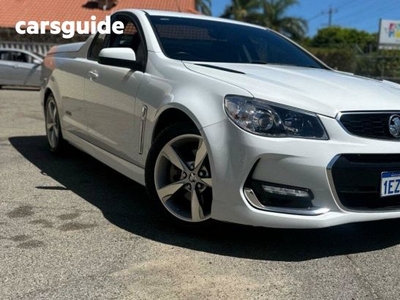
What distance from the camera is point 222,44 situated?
4332mm

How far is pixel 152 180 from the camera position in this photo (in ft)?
11.8

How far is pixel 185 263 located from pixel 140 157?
1099 mm

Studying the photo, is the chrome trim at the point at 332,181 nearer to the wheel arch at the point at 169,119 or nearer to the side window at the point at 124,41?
the wheel arch at the point at 169,119

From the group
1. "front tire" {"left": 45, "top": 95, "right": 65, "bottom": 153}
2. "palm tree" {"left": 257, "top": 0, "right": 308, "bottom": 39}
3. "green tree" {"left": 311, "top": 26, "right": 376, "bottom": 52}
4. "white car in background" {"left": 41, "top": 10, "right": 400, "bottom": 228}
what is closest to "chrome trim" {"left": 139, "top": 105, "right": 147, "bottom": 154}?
"white car in background" {"left": 41, "top": 10, "right": 400, "bottom": 228}

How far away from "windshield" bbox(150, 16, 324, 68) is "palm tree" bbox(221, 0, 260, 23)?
118 ft

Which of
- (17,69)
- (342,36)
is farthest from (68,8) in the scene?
(342,36)

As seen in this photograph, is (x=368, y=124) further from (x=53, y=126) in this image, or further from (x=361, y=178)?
(x=53, y=126)

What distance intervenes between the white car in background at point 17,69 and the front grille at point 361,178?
14.3 m

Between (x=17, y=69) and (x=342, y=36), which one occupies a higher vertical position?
(x=17, y=69)

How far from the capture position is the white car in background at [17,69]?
15617 mm

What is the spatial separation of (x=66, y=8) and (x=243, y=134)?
90.4 ft

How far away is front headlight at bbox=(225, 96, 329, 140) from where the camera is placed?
9.71 feet

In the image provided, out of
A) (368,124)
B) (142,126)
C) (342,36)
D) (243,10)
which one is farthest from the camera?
(342,36)

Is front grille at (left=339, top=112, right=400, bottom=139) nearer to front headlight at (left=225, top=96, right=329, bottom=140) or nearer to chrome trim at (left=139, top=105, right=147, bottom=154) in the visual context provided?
front headlight at (left=225, top=96, right=329, bottom=140)
